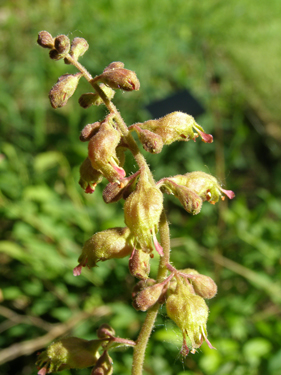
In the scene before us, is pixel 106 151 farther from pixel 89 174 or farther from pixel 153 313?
pixel 153 313

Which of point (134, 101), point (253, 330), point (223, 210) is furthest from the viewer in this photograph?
point (134, 101)

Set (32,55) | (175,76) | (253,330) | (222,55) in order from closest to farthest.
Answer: (253,330) → (32,55) → (175,76) → (222,55)

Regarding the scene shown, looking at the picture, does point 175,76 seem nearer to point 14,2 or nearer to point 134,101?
point 134,101

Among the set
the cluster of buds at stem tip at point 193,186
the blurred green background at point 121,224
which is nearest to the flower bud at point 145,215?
the cluster of buds at stem tip at point 193,186

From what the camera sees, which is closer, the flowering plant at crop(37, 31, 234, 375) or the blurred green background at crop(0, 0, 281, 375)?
the flowering plant at crop(37, 31, 234, 375)

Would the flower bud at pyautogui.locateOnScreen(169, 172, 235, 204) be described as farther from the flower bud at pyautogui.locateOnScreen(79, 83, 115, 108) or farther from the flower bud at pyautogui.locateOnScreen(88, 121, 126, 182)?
the flower bud at pyautogui.locateOnScreen(79, 83, 115, 108)

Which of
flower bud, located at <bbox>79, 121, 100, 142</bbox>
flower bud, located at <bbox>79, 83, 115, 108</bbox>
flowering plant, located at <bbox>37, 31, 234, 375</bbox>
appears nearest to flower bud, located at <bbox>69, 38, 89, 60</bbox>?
flowering plant, located at <bbox>37, 31, 234, 375</bbox>

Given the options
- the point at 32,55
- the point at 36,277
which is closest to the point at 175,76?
the point at 32,55
